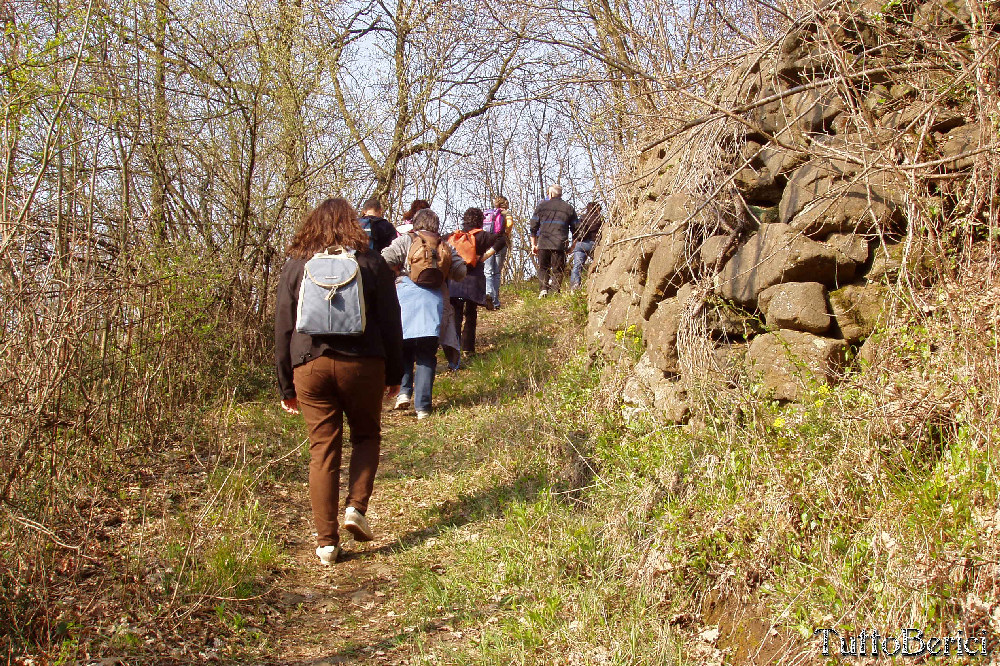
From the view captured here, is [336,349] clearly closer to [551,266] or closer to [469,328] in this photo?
[469,328]

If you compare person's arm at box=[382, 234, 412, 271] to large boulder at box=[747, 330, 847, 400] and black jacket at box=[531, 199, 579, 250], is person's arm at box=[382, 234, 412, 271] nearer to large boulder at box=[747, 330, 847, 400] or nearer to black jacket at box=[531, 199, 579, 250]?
large boulder at box=[747, 330, 847, 400]

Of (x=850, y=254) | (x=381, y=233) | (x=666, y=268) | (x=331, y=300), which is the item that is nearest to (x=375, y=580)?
(x=331, y=300)

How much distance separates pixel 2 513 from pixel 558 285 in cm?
1047

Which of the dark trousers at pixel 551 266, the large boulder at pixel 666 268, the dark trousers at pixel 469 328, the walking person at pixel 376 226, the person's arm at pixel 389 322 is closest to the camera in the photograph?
the person's arm at pixel 389 322

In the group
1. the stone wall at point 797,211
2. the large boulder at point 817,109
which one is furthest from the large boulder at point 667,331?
the large boulder at point 817,109

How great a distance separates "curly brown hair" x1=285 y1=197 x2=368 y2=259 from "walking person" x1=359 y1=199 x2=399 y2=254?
11.4ft

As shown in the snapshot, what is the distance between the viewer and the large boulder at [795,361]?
13.9 ft

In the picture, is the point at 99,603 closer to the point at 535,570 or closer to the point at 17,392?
the point at 17,392

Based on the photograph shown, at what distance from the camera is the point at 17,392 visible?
146 inches

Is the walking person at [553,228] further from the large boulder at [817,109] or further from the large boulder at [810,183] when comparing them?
the large boulder at [810,183]

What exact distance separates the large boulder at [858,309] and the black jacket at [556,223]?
8292mm

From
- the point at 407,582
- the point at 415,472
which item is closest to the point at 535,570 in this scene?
the point at 407,582

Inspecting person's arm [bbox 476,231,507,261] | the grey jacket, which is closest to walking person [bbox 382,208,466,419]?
the grey jacket

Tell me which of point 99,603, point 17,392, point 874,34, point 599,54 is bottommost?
point 99,603
